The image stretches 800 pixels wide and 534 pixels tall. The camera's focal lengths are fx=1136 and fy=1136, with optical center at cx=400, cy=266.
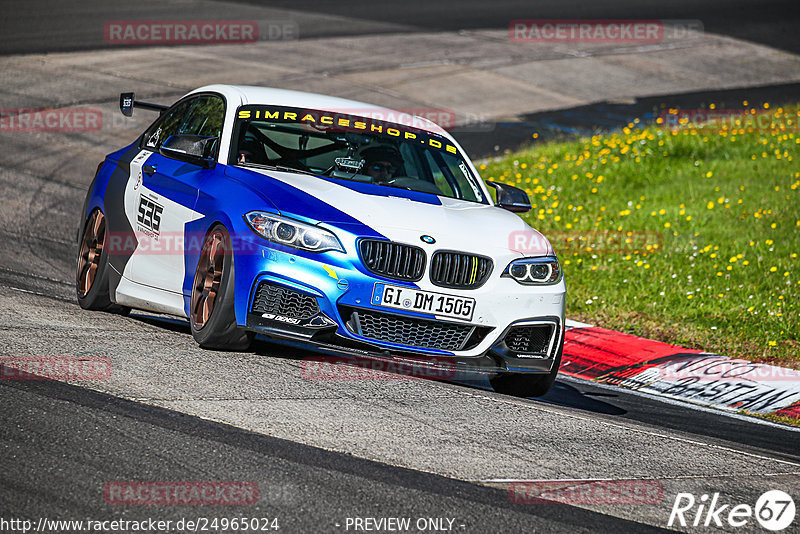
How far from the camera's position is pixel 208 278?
22.6 ft

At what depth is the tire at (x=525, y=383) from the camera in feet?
24.0

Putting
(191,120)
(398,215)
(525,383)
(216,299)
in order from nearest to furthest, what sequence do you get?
(216,299), (398,215), (525,383), (191,120)

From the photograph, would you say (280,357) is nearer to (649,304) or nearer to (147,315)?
(147,315)

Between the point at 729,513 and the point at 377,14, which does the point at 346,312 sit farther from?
the point at 377,14

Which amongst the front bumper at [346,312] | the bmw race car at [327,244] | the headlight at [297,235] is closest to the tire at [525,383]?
the bmw race car at [327,244]

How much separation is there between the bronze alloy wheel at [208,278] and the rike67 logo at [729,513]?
9.78 feet

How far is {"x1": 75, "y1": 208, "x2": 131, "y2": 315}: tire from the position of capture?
8.28 metres

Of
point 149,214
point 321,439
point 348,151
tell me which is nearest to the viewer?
point 321,439

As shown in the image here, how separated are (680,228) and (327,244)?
786cm

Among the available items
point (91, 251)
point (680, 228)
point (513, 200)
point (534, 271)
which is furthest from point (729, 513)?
point (680, 228)

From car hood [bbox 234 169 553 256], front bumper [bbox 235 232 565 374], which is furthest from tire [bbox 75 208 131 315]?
front bumper [bbox 235 232 565 374]

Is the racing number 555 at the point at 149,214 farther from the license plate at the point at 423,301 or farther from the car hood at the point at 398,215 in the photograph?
the license plate at the point at 423,301

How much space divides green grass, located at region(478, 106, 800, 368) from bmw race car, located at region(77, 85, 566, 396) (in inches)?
124

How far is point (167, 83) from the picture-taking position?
20.3 meters
